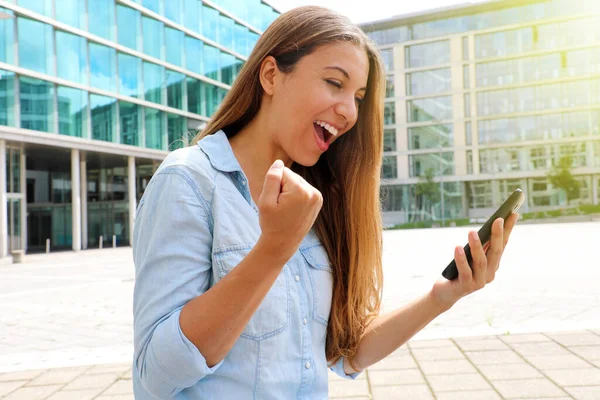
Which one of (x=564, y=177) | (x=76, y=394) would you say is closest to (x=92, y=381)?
(x=76, y=394)

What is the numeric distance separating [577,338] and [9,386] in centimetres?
490

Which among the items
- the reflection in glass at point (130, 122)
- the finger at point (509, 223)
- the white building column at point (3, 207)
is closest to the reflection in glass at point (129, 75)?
the reflection in glass at point (130, 122)

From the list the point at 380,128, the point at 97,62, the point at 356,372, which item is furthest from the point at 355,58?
the point at 97,62

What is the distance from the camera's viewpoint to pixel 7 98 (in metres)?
22.0

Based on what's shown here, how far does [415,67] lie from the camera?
5753cm

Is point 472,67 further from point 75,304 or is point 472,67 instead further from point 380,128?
point 380,128

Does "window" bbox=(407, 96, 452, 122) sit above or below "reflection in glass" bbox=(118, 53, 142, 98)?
above

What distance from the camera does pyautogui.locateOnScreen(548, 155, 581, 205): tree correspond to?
50188 millimetres

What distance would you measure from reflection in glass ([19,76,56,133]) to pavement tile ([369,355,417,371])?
22.0 meters

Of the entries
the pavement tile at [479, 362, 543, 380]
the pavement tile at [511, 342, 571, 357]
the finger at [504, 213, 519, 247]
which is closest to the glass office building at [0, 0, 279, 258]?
the pavement tile at [511, 342, 571, 357]

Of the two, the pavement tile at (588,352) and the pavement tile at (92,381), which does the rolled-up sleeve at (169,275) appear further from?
the pavement tile at (588,352)

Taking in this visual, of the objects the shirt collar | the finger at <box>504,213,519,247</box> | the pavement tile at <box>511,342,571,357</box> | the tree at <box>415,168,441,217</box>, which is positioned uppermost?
the tree at <box>415,168,441,217</box>

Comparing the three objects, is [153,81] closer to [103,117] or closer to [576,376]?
[103,117]

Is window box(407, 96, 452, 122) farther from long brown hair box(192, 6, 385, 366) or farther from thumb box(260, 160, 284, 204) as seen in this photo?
thumb box(260, 160, 284, 204)
